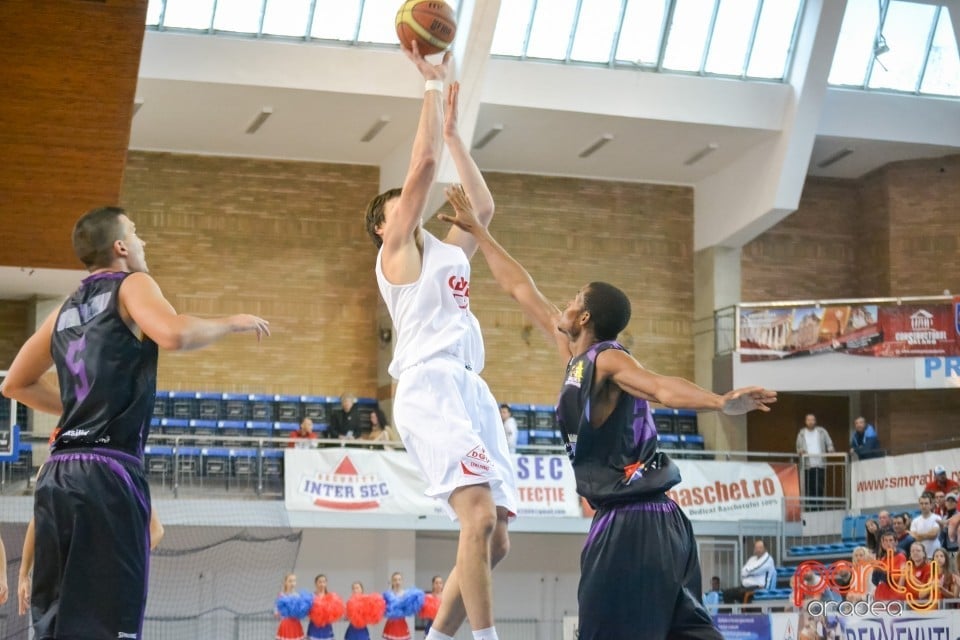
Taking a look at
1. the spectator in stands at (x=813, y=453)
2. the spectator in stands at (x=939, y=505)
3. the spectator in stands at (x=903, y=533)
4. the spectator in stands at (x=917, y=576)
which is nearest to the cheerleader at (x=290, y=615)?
the spectator in stands at (x=917, y=576)

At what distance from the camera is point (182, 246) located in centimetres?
2862

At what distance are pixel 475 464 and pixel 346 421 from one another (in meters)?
19.3

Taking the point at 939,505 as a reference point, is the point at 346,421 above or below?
above

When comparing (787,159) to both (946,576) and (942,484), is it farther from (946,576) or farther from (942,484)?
(946,576)

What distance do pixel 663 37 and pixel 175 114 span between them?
10.1 m

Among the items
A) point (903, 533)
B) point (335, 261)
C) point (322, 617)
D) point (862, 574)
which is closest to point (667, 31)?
point (335, 261)

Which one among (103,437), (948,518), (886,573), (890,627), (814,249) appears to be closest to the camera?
(103,437)

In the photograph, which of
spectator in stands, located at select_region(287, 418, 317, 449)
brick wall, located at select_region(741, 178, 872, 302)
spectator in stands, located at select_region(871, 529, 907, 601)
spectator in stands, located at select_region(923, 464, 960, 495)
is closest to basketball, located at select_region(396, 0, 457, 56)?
spectator in stands, located at select_region(871, 529, 907, 601)

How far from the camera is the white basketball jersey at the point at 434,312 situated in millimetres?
6859

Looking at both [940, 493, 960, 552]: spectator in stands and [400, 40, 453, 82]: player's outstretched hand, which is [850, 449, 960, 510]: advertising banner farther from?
[400, 40, 453, 82]: player's outstretched hand

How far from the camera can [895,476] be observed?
79.0ft

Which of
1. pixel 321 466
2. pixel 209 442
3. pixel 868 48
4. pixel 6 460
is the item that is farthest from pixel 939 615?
pixel 868 48

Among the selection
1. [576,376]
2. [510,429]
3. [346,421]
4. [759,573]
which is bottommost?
[759,573]

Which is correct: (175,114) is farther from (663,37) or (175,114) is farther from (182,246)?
(663,37)
